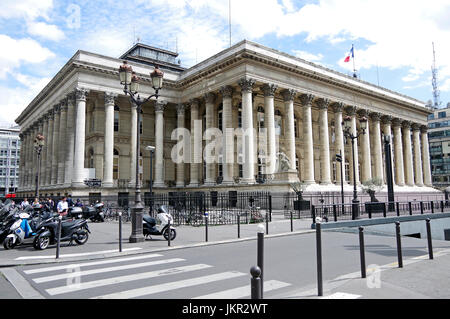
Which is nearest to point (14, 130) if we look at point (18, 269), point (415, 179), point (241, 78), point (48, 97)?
point (48, 97)

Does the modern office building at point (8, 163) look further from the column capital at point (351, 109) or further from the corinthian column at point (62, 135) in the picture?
the column capital at point (351, 109)

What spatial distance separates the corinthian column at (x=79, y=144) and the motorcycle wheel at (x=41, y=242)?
21942 mm

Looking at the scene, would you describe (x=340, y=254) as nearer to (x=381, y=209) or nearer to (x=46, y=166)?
(x=381, y=209)

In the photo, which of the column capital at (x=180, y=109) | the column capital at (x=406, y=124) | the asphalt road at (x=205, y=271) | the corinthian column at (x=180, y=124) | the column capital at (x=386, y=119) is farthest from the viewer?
the column capital at (x=406, y=124)

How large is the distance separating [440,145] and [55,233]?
9442 cm

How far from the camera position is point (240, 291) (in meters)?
5.96

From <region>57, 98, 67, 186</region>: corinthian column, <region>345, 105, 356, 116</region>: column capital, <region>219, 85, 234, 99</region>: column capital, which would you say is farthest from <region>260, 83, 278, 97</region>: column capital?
<region>57, 98, 67, 186</region>: corinthian column

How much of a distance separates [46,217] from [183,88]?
95.4 ft

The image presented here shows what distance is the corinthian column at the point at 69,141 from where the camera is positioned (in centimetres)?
3403

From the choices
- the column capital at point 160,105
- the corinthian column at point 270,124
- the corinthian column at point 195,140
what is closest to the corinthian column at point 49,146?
the column capital at point 160,105

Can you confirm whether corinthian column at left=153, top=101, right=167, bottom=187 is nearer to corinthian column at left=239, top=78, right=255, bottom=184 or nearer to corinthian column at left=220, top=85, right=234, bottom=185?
corinthian column at left=220, top=85, right=234, bottom=185

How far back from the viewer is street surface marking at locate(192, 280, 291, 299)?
223 inches

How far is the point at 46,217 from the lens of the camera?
12227mm

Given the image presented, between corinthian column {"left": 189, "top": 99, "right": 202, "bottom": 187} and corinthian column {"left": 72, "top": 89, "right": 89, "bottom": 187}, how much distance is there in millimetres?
10680
